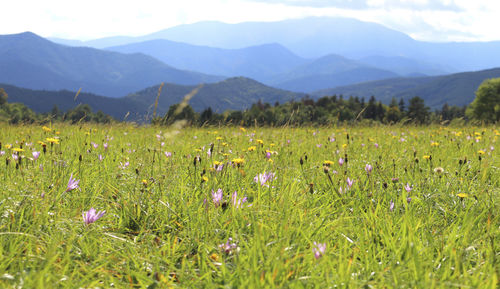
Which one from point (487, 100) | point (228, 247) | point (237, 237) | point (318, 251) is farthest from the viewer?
point (487, 100)

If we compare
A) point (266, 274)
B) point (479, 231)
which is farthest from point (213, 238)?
point (479, 231)

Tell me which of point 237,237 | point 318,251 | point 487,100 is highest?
point 487,100

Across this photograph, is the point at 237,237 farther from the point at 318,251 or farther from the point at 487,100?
the point at 487,100

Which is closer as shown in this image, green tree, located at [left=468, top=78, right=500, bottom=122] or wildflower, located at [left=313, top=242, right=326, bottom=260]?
wildflower, located at [left=313, top=242, right=326, bottom=260]

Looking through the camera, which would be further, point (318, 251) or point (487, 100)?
point (487, 100)

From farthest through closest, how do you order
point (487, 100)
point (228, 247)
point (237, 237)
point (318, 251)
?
point (487, 100)
point (237, 237)
point (228, 247)
point (318, 251)

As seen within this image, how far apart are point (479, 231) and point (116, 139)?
6.25 meters

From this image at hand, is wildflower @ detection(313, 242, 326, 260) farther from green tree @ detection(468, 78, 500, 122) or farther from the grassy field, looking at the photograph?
green tree @ detection(468, 78, 500, 122)

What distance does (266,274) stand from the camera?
1667 mm

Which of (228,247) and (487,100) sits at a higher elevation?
(487,100)

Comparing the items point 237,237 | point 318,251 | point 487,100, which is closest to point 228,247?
point 237,237

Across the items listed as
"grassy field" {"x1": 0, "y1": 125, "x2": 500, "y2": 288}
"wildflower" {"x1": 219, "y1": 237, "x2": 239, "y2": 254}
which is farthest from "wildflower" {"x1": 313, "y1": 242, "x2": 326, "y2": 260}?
"wildflower" {"x1": 219, "y1": 237, "x2": 239, "y2": 254}

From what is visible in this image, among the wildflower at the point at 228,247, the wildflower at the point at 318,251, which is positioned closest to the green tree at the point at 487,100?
the wildflower at the point at 318,251

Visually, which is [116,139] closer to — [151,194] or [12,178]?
[12,178]
